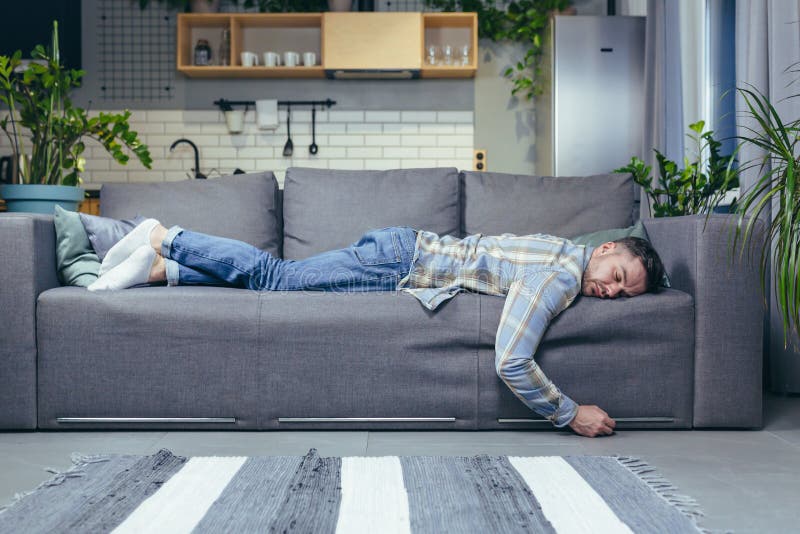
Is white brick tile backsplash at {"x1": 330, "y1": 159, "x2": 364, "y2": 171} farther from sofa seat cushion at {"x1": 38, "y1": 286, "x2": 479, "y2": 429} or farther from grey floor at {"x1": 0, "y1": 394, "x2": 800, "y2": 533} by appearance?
grey floor at {"x1": 0, "y1": 394, "x2": 800, "y2": 533}

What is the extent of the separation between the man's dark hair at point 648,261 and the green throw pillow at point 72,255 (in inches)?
65.1

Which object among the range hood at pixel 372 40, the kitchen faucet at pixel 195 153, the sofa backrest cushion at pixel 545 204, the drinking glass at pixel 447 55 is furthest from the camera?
the kitchen faucet at pixel 195 153

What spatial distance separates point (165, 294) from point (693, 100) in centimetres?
323

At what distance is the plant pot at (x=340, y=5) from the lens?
5.00m

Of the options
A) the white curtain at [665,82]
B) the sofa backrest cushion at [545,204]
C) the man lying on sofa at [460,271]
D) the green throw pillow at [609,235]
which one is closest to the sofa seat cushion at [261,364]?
the man lying on sofa at [460,271]

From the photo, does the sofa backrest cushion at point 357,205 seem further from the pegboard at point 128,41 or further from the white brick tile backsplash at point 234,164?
the pegboard at point 128,41

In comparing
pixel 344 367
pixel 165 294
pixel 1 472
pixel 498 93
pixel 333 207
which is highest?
pixel 498 93

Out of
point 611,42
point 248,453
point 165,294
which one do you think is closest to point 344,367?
point 248,453

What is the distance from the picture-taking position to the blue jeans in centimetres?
244

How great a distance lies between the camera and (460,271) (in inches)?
94.2

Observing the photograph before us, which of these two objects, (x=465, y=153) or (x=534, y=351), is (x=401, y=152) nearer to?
(x=465, y=153)

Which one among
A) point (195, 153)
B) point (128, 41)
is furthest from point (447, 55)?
point (128, 41)

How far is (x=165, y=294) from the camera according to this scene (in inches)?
89.0

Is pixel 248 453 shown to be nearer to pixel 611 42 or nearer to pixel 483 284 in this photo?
pixel 483 284
